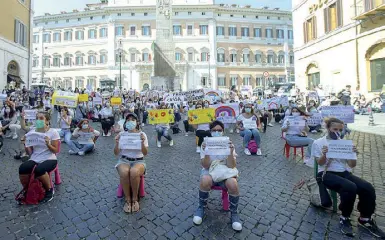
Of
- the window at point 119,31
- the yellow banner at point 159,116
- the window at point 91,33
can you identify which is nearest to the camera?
the yellow banner at point 159,116

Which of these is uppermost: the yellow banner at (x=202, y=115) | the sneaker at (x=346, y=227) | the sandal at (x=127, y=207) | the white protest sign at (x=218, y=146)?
the yellow banner at (x=202, y=115)

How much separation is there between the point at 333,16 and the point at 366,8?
3.78 m

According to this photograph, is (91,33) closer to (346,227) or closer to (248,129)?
(248,129)

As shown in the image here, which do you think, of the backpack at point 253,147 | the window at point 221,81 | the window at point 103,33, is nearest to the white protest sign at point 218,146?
the backpack at point 253,147

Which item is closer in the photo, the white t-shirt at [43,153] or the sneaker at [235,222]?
the sneaker at [235,222]

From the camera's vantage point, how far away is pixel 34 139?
4.00 meters

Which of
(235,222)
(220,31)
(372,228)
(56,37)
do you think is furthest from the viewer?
(56,37)

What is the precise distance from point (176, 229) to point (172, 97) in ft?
28.4

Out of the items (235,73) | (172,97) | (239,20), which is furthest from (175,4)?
(172,97)

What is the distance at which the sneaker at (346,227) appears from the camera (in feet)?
9.50

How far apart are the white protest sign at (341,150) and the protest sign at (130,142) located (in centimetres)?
252

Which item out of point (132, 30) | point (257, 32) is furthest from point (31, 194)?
point (257, 32)

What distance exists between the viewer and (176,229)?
3.10 meters

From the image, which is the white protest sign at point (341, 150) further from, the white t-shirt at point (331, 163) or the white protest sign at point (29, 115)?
the white protest sign at point (29, 115)
